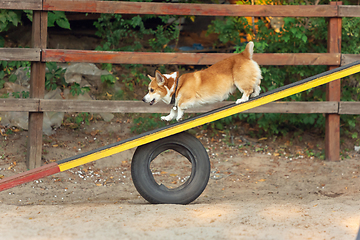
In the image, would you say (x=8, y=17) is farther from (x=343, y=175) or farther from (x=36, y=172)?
(x=343, y=175)

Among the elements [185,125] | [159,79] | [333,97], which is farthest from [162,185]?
[333,97]

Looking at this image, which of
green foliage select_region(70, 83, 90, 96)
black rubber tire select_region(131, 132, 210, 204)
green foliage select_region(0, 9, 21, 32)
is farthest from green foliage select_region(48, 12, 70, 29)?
black rubber tire select_region(131, 132, 210, 204)

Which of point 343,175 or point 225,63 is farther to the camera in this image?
point 343,175

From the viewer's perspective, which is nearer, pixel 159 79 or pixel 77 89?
pixel 159 79

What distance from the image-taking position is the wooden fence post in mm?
4906

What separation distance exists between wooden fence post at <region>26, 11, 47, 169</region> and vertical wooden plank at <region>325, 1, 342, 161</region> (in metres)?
3.92

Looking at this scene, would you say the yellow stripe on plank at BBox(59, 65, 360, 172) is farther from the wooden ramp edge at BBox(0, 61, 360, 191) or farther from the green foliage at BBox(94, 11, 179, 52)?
the green foliage at BBox(94, 11, 179, 52)

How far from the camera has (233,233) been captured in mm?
2844

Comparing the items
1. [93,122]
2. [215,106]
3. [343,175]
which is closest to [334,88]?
[343,175]

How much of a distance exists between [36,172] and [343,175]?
391 centimetres

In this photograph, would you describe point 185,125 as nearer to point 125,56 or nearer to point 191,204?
point 191,204

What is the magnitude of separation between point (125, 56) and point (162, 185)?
1.96 m

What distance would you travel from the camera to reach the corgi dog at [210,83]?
3455mm

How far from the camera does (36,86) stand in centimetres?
496
